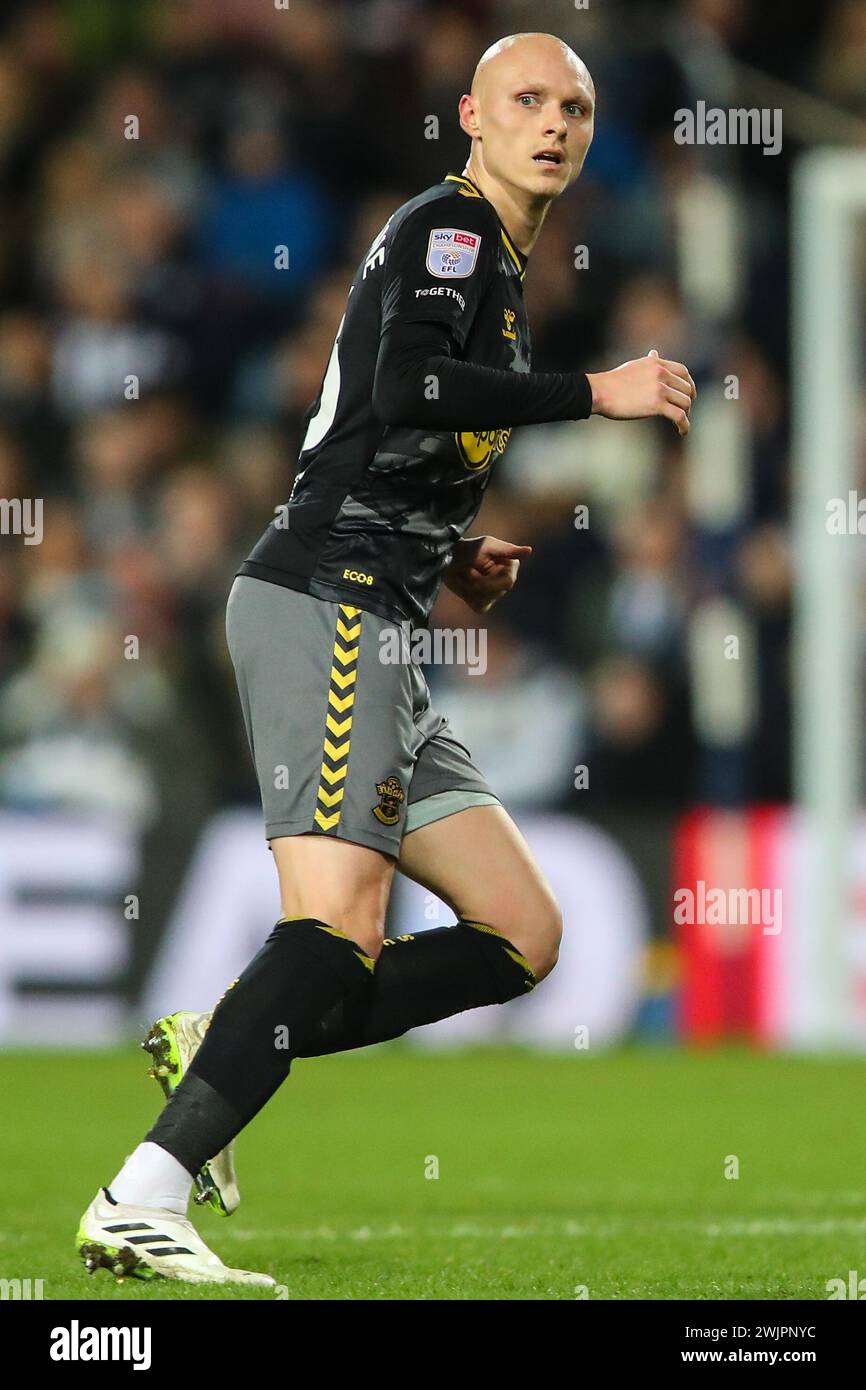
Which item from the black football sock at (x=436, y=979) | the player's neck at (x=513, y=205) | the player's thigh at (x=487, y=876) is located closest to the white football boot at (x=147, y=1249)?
the black football sock at (x=436, y=979)

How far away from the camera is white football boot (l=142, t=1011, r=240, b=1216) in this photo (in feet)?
14.3

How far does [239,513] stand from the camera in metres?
10.8

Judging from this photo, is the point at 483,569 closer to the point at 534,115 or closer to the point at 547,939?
the point at 547,939

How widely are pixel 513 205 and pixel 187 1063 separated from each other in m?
1.75

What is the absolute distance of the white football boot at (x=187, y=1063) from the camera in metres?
4.36

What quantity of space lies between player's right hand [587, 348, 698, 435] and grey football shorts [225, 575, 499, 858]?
0.59 metres

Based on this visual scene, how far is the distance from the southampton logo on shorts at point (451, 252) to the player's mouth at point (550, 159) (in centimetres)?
24

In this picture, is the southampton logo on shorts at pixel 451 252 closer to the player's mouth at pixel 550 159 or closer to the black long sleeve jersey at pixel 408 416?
the black long sleeve jersey at pixel 408 416

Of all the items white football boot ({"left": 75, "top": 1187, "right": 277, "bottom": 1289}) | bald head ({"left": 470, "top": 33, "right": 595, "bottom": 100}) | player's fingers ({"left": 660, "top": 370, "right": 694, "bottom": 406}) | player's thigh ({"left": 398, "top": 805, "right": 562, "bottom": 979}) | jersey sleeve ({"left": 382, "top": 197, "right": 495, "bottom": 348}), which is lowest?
white football boot ({"left": 75, "top": 1187, "right": 277, "bottom": 1289})

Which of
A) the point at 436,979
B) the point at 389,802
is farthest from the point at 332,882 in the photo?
the point at 436,979

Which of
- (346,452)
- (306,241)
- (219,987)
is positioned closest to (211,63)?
(306,241)

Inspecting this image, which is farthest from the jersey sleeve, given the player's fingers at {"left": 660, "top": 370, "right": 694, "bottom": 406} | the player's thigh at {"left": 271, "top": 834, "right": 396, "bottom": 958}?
the player's thigh at {"left": 271, "top": 834, "right": 396, "bottom": 958}

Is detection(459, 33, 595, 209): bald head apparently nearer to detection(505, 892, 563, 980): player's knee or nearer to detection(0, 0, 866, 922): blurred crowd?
detection(505, 892, 563, 980): player's knee

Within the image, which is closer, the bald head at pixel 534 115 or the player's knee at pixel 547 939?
the bald head at pixel 534 115
